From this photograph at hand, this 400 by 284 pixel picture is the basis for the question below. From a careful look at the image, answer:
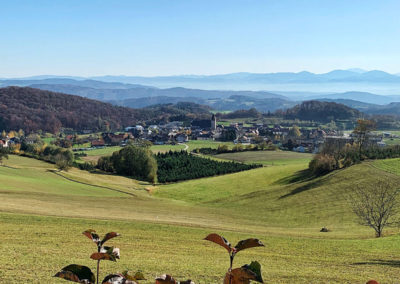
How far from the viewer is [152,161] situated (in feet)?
235

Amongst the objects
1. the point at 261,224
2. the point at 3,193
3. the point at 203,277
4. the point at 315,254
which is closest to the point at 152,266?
the point at 203,277

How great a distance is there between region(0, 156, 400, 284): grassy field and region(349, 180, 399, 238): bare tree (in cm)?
113

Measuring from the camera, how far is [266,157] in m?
91.9

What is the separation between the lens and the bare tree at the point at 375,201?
28678 mm

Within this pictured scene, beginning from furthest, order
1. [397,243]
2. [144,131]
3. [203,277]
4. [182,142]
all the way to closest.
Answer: [144,131] → [182,142] → [397,243] → [203,277]

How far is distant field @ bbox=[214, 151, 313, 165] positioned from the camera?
86519 mm

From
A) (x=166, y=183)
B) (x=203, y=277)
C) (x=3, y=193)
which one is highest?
(x=203, y=277)

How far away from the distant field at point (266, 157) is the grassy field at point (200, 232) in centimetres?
3935

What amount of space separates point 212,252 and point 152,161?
54800mm

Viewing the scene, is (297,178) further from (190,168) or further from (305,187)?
(190,168)

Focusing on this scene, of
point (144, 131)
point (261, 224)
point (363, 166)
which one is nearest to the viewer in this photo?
point (261, 224)

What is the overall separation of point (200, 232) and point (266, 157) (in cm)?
7117

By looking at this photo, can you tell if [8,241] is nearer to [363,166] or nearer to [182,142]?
[363,166]

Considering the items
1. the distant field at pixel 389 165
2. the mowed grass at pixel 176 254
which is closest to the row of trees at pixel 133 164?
the distant field at pixel 389 165
